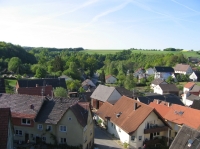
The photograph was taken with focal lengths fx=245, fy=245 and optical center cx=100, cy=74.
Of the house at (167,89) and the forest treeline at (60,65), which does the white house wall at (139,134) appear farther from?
the house at (167,89)

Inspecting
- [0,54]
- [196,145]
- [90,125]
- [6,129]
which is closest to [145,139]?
[90,125]

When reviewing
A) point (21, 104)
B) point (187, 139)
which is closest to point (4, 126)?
point (21, 104)

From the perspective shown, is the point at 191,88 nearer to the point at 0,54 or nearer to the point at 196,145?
the point at 196,145

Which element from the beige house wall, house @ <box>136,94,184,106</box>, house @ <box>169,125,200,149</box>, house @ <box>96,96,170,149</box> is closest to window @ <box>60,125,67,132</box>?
the beige house wall

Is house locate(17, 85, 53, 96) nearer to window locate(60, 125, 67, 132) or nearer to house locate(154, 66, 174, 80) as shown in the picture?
window locate(60, 125, 67, 132)

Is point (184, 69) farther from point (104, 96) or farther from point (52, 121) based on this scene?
point (52, 121)
